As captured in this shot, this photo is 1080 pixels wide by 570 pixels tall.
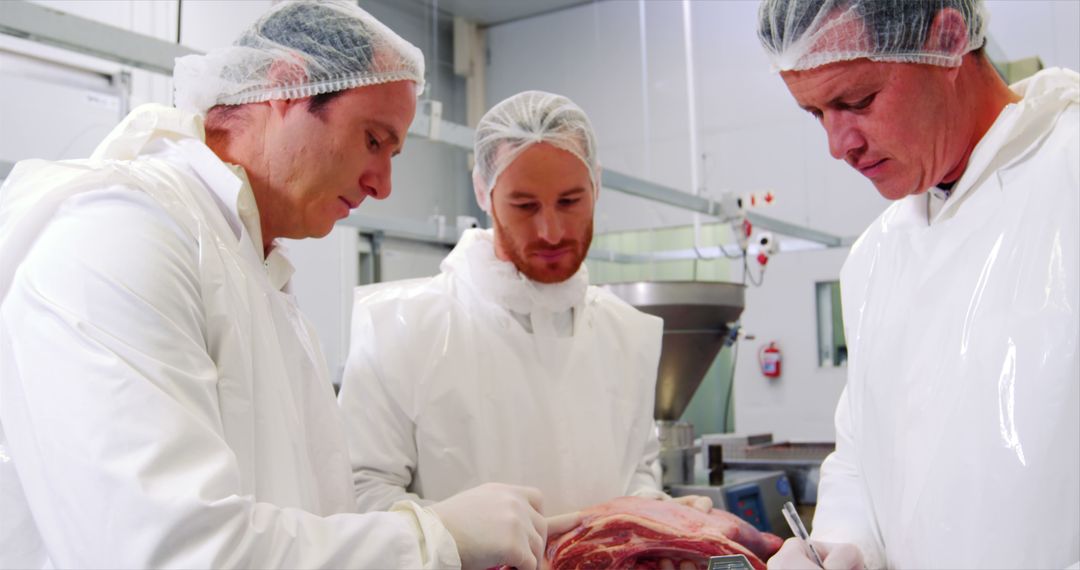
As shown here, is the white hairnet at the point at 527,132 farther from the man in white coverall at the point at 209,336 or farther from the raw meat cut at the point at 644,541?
the raw meat cut at the point at 644,541

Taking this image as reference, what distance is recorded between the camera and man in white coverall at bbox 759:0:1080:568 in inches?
50.6

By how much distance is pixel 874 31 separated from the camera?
144 cm

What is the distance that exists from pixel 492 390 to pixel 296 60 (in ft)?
2.83

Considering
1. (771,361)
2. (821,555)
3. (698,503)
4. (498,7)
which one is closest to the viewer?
(821,555)

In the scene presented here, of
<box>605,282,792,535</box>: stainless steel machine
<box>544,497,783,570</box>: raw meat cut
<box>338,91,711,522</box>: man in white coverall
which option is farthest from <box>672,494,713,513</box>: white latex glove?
<box>605,282,792,535</box>: stainless steel machine

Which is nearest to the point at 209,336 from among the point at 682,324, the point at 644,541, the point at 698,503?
the point at 644,541

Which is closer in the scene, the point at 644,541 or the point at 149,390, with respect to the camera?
the point at 149,390

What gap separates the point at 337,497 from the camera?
1.43m

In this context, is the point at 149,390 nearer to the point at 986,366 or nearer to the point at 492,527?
the point at 492,527

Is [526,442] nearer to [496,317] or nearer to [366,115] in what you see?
[496,317]

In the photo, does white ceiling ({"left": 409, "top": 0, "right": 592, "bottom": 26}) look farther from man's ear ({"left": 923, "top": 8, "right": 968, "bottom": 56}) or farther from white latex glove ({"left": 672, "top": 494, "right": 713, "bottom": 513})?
man's ear ({"left": 923, "top": 8, "right": 968, "bottom": 56})

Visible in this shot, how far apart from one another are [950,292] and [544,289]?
0.88 meters

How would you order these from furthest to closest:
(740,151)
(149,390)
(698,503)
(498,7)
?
(498,7) → (740,151) → (698,503) → (149,390)

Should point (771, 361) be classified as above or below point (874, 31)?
below
